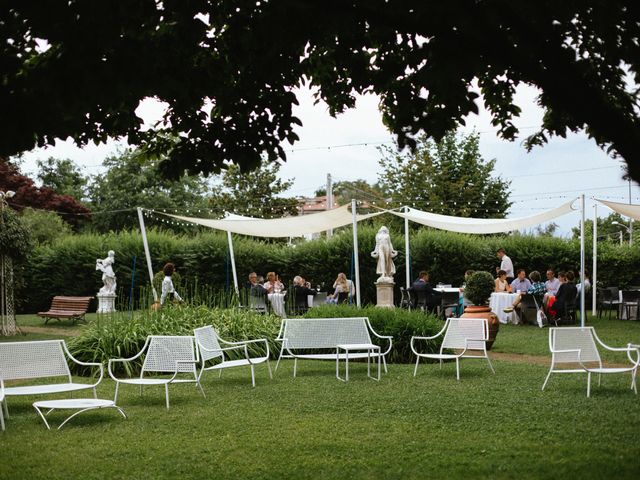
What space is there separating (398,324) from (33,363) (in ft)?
18.6

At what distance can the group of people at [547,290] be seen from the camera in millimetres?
16922

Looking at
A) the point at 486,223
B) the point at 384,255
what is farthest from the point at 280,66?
the point at 486,223

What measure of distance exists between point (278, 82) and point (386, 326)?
590cm

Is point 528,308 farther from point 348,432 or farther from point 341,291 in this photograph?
point 348,432

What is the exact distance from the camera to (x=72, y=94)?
3.70 metres

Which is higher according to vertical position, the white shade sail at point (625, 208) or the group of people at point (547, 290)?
the white shade sail at point (625, 208)

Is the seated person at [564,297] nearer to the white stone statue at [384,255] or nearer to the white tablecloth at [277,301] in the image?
the white stone statue at [384,255]

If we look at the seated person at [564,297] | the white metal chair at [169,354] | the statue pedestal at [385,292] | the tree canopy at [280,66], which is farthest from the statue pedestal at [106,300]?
the tree canopy at [280,66]

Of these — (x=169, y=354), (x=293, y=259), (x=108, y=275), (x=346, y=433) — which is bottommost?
(x=346, y=433)

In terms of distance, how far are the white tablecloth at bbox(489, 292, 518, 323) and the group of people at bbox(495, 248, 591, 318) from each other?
176 millimetres

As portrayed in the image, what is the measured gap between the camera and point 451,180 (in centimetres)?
3569

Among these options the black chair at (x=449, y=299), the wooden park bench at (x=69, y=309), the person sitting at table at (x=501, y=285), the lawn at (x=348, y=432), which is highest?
the person sitting at table at (x=501, y=285)

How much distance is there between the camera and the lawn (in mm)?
5465

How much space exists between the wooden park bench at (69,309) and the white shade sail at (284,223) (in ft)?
12.6
